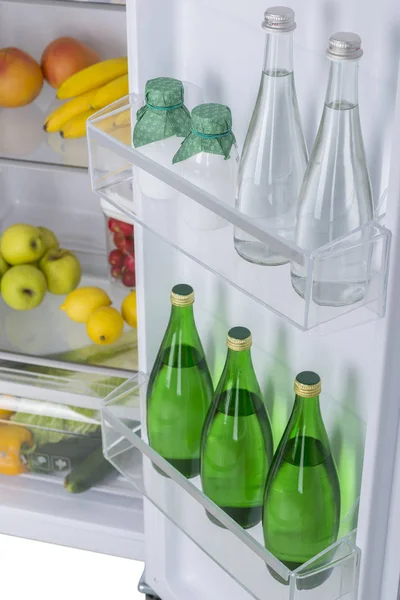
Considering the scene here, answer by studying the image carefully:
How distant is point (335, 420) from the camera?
1.31 metres

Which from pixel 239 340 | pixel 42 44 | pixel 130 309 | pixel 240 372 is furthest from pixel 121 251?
pixel 239 340

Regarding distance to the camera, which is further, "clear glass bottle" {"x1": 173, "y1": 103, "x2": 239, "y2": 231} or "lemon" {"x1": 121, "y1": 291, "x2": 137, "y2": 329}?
"lemon" {"x1": 121, "y1": 291, "x2": 137, "y2": 329}

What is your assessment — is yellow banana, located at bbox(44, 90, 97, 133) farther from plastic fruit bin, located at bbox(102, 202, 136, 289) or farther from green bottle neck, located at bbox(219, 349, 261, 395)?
green bottle neck, located at bbox(219, 349, 261, 395)

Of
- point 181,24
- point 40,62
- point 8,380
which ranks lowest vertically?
point 8,380

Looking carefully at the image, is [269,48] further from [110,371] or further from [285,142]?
[110,371]

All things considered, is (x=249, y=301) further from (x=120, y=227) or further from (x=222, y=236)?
(x=120, y=227)

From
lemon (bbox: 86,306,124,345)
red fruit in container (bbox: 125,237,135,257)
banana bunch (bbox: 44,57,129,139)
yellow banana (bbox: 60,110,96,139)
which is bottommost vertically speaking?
lemon (bbox: 86,306,124,345)

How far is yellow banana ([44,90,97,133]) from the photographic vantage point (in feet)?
6.06

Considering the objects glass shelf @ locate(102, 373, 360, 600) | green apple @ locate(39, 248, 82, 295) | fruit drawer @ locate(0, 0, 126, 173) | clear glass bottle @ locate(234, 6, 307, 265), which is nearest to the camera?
clear glass bottle @ locate(234, 6, 307, 265)

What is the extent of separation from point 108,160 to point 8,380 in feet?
2.73

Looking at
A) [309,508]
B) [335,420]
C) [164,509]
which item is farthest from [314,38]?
[164,509]

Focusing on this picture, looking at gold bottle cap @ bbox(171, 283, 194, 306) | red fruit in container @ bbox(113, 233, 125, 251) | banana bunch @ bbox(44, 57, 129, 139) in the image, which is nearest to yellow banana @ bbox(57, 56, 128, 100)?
banana bunch @ bbox(44, 57, 129, 139)

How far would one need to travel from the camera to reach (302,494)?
53.8 inches

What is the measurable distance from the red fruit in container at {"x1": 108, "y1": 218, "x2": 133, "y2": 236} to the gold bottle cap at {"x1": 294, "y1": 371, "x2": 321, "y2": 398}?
0.86 metres
